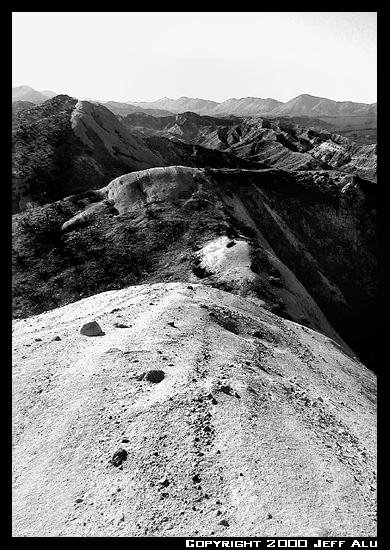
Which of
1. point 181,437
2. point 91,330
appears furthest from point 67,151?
point 181,437

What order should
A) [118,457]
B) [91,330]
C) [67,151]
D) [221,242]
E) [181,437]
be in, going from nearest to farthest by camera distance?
[118,457]
[181,437]
[91,330]
[221,242]
[67,151]

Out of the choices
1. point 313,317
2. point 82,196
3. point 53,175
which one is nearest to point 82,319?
point 313,317

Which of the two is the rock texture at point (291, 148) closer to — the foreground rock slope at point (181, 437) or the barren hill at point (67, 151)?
the barren hill at point (67, 151)

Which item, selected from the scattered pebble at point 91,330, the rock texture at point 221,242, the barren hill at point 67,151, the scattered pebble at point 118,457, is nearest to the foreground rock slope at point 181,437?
the scattered pebble at point 118,457

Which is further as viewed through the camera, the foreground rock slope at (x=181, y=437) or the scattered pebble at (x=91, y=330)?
the scattered pebble at (x=91, y=330)

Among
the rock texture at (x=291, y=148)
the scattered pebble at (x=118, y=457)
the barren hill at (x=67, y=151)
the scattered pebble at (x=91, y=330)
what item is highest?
the rock texture at (x=291, y=148)

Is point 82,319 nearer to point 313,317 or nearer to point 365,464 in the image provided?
point 365,464

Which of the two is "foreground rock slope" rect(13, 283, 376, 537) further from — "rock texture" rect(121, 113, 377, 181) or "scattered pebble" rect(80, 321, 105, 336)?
"rock texture" rect(121, 113, 377, 181)

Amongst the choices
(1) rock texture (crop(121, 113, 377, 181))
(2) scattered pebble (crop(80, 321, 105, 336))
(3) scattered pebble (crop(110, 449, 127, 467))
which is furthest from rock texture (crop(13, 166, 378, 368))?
(1) rock texture (crop(121, 113, 377, 181))

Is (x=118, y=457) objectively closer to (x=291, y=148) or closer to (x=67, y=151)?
(x=67, y=151)
